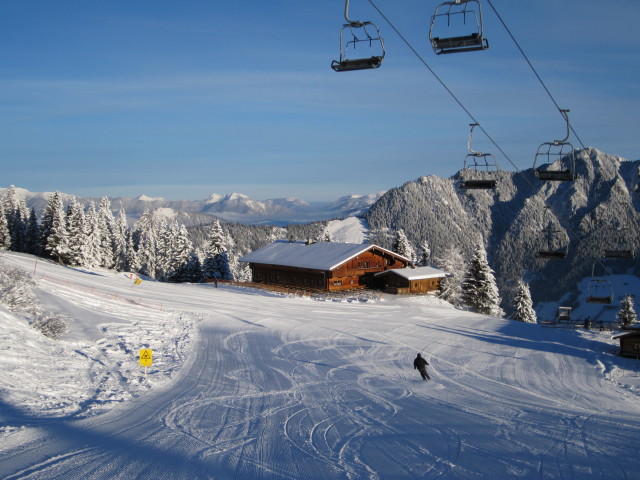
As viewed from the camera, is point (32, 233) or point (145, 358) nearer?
point (145, 358)

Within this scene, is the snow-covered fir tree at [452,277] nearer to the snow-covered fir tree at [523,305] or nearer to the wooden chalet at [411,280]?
the wooden chalet at [411,280]

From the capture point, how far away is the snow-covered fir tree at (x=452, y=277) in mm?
57566

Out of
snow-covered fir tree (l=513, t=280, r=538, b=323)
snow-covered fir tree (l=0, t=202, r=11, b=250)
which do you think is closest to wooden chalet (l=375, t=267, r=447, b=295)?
snow-covered fir tree (l=513, t=280, r=538, b=323)

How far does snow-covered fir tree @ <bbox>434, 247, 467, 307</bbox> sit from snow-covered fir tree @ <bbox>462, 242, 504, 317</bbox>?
5.74 meters

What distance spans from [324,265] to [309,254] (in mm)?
6089

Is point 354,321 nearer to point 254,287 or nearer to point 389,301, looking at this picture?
point 389,301

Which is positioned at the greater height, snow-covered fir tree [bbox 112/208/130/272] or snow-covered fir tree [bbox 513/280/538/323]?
snow-covered fir tree [bbox 112/208/130/272]

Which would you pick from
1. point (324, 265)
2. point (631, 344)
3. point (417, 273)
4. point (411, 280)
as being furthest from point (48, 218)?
point (631, 344)

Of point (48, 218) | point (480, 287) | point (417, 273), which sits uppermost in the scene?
point (48, 218)

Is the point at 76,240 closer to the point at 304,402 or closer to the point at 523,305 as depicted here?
the point at 523,305

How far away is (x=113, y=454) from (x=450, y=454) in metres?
7.04

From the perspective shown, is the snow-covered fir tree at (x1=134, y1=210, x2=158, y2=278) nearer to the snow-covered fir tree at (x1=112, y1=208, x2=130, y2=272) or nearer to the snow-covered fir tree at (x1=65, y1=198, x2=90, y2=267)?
the snow-covered fir tree at (x1=112, y1=208, x2=130, y2=272)

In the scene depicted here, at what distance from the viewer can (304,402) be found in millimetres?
14516

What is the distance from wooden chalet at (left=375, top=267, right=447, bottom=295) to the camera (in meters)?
52.0
